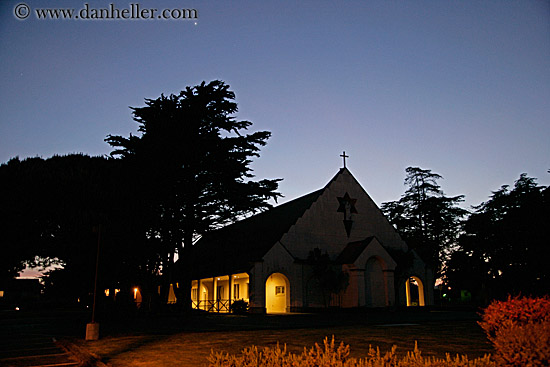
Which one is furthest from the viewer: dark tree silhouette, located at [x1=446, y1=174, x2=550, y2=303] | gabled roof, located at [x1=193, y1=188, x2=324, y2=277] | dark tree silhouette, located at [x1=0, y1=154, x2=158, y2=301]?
dark tree silhouette, located at [x1=446, y1=174, x2=550, y2=303]

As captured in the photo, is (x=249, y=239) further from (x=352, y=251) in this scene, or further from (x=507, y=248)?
(x=507, y=248)

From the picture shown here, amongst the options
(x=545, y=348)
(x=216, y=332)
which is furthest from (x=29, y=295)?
(x=545, y=348)

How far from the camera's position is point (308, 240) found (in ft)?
120

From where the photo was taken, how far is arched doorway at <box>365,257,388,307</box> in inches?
1405

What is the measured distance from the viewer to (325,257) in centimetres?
3541

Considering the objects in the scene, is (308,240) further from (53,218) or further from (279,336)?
(279,336)

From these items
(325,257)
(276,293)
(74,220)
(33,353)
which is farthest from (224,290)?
(33,353)

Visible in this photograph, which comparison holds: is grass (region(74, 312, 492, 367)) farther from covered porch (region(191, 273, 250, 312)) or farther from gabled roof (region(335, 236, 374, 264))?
covered porch (region(191, 273, 250, 312))

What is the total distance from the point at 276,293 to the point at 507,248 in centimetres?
2575

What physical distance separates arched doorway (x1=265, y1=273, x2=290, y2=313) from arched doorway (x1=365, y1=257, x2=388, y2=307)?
6605 millimetres

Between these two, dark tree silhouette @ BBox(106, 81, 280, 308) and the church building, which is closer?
dark tree silhouette @ BBox(106, 81, 280, 308)

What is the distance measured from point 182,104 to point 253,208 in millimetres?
8582

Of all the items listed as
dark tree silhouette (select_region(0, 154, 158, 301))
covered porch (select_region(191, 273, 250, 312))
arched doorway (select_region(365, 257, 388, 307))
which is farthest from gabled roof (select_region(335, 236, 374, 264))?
dark tree silhouette (select_region(0, 154, 158, 301))

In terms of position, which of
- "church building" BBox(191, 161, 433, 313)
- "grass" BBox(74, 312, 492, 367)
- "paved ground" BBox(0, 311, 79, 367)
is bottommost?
"paved ground" BBox(0, 311, 79, 367)
